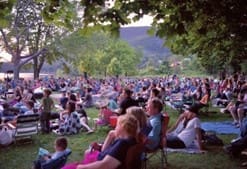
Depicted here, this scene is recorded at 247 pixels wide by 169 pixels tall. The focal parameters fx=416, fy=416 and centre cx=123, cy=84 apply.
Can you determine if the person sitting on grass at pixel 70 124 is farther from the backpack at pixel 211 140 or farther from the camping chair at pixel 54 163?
the camping chair at pixel 54 163

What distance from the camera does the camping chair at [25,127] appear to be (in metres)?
11.7

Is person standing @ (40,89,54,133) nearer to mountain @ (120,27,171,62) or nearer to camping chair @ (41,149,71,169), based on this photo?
camping chair @ (41,149,71,169)

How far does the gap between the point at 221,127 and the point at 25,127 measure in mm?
6934

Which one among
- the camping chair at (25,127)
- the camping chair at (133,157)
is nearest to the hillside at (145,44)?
the camping chair at (25,127)

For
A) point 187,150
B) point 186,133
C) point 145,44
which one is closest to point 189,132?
Result: point 186,133

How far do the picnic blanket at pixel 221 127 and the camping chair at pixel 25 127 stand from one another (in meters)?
5.85

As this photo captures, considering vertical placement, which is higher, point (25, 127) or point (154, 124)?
point (154, 124)

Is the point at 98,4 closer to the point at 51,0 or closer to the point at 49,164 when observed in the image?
the point at 51,0

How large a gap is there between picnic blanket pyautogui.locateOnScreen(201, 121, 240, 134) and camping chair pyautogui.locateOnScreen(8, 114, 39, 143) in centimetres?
585

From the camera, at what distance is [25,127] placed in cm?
1180

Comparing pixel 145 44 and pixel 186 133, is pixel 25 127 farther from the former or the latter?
pixel 145 44

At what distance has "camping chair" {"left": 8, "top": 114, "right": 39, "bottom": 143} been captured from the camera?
38.3ft

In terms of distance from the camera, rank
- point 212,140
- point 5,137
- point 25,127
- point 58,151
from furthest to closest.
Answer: point 25,127 → point 5,137 → point 212,140 → point 58,151

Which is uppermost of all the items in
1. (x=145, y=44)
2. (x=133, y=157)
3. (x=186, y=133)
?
(x=145, y=44)
